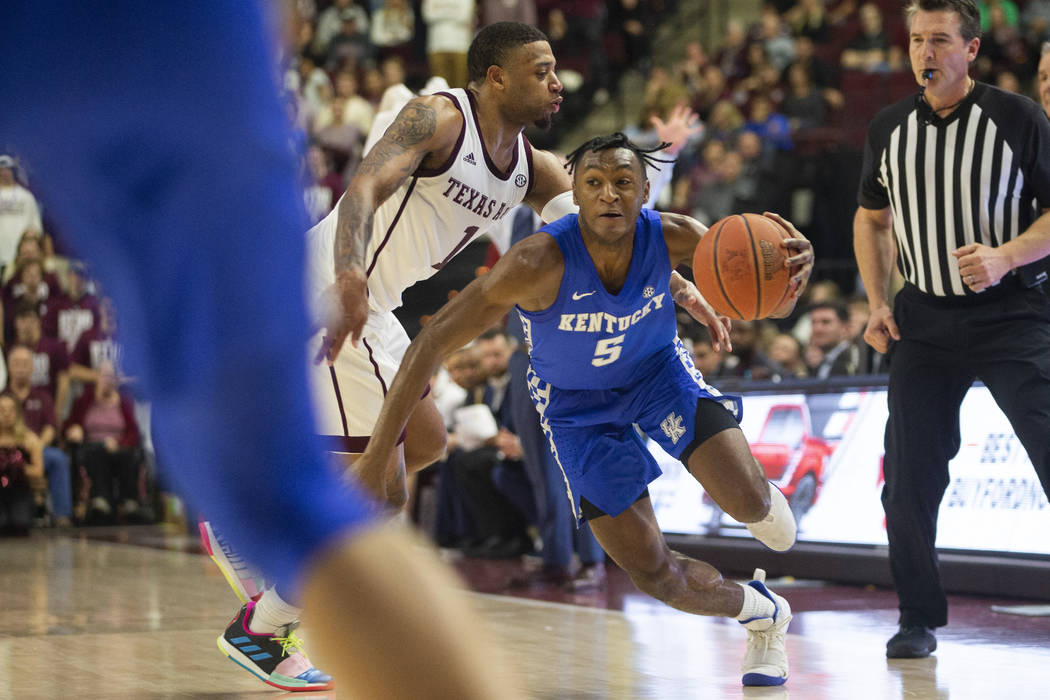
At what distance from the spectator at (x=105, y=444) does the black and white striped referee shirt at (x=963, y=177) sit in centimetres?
964

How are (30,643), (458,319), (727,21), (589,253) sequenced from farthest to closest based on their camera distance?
(727,21), (30,643), (589,253), (458,319)

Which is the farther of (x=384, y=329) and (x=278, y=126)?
(x=384, y=329)

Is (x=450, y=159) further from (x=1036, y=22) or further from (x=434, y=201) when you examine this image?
(x=1036, y=22)

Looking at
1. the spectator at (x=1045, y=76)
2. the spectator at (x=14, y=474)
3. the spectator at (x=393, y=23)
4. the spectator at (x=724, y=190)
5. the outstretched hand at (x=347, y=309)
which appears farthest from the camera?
the spectator at (x=393, y=23)

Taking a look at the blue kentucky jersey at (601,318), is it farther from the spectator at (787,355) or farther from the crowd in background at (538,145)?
the spectator at (787,355)

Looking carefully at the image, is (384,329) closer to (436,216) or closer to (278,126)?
(436,216)

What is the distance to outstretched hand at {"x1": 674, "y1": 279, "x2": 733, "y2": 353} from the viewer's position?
458cm

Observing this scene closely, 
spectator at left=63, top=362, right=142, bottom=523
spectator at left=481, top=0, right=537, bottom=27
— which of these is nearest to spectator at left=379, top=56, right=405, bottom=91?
spectator at left=481, top=0, right=537, bottom=27

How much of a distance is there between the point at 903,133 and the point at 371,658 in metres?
4.15

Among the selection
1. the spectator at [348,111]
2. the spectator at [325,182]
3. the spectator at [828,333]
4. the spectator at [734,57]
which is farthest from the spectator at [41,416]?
the spectator at [734,57]

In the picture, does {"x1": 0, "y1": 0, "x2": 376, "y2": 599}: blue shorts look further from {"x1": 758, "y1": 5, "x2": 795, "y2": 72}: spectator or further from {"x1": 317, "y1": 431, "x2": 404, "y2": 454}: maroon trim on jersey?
{"x1": 758, "y1": 5, "x2": 795, "y2": 72}: spectator

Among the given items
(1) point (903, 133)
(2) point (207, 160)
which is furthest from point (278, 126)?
(1) point (903, 133)

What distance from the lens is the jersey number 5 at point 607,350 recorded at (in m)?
4.34

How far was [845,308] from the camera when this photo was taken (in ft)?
30.3
